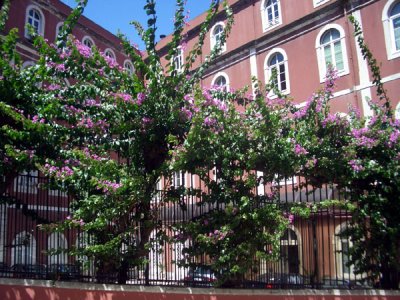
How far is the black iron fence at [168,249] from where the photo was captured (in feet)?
24.4

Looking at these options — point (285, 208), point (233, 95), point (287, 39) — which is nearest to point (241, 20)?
point (287, 39)

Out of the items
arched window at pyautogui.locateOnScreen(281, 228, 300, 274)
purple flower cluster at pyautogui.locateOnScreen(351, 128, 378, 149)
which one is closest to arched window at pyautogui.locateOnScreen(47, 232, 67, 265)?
→ arched window at pyautogui.locateOnScreen(281, 228, 300, 274)

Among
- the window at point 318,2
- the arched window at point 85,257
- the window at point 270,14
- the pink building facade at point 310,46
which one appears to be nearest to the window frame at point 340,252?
the arched window at point 85,257

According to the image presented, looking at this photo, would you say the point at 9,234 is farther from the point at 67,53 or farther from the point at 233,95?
the point at 233,95

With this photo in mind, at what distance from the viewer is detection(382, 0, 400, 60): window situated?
55.6 feet

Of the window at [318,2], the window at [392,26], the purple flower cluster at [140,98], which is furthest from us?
the window at [318,2]

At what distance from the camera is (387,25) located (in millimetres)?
17250

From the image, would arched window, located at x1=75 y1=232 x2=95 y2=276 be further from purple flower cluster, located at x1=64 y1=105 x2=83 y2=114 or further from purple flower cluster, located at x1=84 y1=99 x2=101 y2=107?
purple flower cluster, located at x1=84 y1=99 x2=101 y2=107

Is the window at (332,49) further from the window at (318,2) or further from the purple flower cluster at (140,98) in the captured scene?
the purple flower cluster at (140,98)

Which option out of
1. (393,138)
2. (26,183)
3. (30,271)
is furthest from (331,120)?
(30,271)

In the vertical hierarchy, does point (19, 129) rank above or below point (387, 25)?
below

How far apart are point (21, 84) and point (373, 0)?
1497 cm

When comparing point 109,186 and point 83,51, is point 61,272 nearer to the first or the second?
point 109,186

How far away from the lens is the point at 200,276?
7.34 m
